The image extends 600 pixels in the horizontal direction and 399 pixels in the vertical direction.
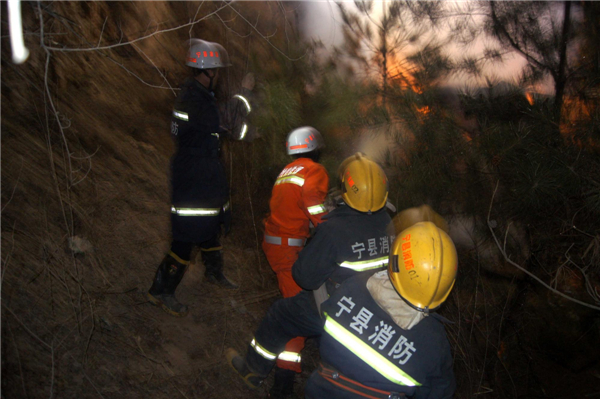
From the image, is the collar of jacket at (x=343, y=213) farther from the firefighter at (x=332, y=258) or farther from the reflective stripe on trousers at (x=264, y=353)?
the reflective stripe on trousers at (x=264, y=353)

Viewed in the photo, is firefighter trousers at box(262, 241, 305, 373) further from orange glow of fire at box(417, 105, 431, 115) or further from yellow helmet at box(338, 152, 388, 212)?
orange glow of fire at box(417, 105, 431, 115)

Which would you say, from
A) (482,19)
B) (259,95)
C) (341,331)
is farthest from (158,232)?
(482,19)

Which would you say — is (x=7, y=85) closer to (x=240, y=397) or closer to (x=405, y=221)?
(x=240, y=397)

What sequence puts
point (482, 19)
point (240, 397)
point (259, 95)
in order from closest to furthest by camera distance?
point (240, 397)
point (482, 19)
point (259, 95)

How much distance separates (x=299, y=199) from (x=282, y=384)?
1.31 m

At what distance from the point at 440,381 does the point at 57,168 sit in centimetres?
301

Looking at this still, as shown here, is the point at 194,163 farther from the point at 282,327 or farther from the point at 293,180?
the point at 282,327

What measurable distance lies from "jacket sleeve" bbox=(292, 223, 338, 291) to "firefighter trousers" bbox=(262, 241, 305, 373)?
544 mm

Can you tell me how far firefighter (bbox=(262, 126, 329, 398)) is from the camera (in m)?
2.69

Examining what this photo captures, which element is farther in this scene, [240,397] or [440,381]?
[240,397]

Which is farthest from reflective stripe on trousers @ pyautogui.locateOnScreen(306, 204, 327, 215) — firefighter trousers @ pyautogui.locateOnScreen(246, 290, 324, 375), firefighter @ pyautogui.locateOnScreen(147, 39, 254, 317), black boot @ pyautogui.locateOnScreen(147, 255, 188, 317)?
black boot @ pyautogui.locateOnScreen(147, 255, 188, 317)

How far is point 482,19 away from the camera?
12.4 feet

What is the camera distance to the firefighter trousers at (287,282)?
2666 millimetres

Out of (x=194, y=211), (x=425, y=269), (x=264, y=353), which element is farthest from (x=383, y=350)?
(x=194, y=211)
